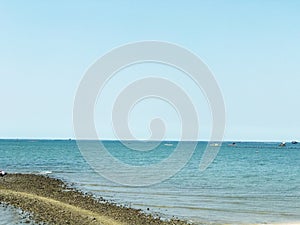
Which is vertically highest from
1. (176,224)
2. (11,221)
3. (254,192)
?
(254,192)

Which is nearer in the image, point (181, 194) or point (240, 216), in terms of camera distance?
point (240, 216)

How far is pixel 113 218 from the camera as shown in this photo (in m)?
23.3

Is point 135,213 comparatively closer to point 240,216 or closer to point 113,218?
point 113,218

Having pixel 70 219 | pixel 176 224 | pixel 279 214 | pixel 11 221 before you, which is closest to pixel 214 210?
pixel 279 214

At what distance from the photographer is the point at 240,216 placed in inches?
1053

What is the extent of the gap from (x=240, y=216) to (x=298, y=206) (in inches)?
269

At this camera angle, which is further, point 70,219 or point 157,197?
point 157,197

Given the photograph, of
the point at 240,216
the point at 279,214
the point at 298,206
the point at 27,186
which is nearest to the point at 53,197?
the point at 27,186

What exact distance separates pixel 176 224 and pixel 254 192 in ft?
61.3

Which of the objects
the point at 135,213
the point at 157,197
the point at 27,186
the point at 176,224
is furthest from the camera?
the point at 27,186

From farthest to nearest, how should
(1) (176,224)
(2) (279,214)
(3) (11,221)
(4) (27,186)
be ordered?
(4) (27,186), (2) (279,214), (1) (176,224), (3) (11,221)

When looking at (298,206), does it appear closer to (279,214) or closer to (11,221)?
(279,214)

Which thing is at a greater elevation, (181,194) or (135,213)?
(181,194)

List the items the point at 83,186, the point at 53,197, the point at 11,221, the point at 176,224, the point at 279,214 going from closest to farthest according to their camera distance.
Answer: the point at 11,221
the point at 176,224
the point at 279,214
the point at 53,197
the point at 83,186
